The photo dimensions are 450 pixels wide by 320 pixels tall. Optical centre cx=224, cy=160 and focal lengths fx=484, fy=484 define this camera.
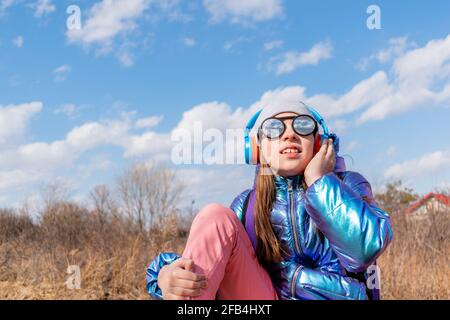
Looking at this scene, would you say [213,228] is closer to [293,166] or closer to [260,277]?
[260,277]

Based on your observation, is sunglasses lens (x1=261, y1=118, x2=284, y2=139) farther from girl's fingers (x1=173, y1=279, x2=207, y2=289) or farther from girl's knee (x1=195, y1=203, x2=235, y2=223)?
girl's fingers (x1=173, y1=279, x2=207, y2=289)

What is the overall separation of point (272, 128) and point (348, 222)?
1.75 feet

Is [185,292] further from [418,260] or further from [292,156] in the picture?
[418,260]

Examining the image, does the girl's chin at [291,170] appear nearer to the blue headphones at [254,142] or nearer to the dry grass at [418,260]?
the blue headphones at [254,142]

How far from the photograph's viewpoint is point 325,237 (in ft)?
5.76

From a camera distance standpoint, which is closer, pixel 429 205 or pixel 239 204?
pixel 239 204

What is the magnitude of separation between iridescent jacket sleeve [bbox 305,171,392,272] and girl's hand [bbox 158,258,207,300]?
44cm

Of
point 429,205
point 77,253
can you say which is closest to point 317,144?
point 429,205

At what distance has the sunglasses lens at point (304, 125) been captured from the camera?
73.1 inches

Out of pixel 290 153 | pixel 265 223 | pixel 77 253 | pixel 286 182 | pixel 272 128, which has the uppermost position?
pixel 272 128

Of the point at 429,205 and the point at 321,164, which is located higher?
the point at 321,164

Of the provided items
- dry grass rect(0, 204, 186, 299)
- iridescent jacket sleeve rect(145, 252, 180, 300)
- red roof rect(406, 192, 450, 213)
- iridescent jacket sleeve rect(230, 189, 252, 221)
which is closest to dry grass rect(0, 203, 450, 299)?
dry grass rect(0, 204, 186, 299)
